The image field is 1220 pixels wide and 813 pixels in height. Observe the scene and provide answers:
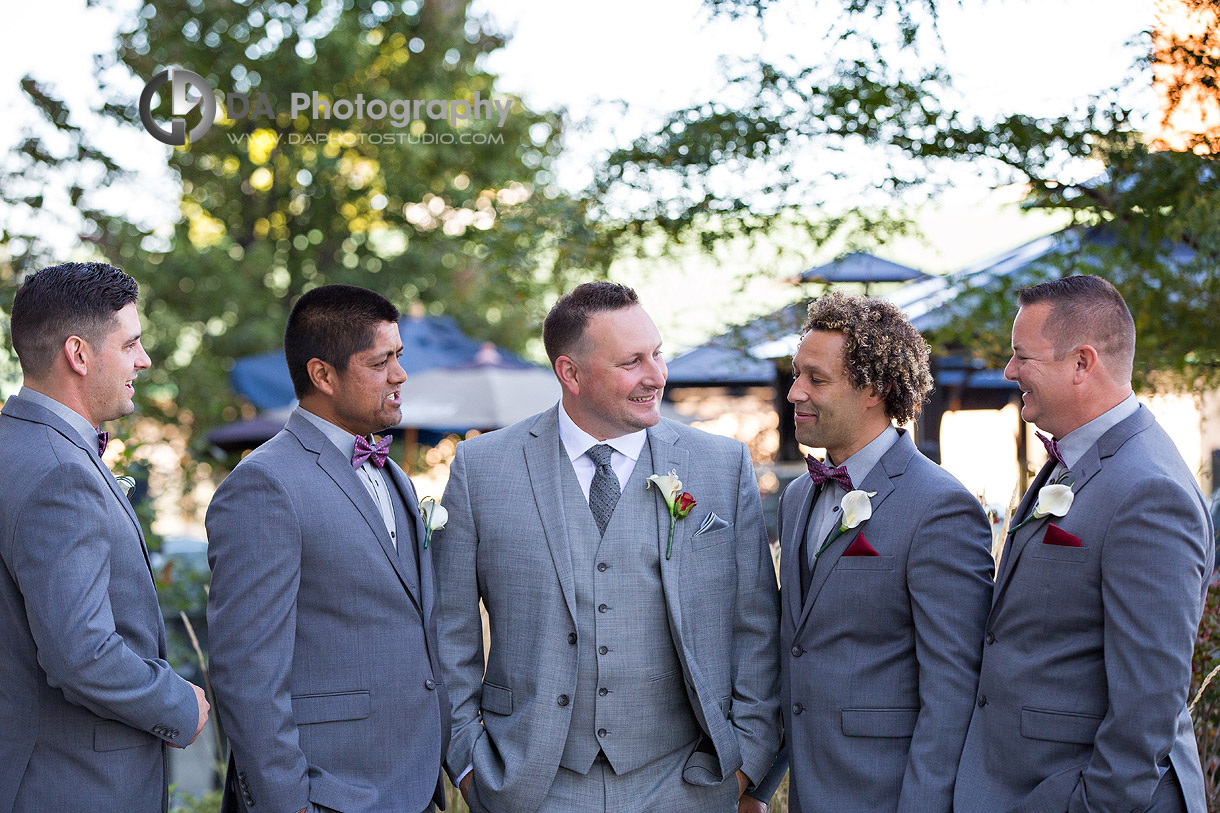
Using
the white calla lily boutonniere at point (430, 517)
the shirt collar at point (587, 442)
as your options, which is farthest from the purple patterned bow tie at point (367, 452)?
the shirt collar at point (587, 442)

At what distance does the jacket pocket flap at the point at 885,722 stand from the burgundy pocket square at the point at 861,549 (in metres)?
0.38

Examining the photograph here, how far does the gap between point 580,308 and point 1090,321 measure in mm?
1371


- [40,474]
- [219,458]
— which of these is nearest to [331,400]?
[40,474]

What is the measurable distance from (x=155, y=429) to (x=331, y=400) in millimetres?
12943

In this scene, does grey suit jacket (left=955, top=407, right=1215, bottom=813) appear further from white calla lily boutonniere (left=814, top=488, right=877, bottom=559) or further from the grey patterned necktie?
the grey patterned necktie

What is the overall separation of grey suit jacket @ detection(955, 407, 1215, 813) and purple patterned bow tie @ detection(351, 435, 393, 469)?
5.36 feet

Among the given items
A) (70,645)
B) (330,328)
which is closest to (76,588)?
(70,645)

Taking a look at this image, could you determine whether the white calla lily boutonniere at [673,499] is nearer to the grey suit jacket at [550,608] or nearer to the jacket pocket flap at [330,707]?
the grey suit jacket at [550,608]

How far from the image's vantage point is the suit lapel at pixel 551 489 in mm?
3068

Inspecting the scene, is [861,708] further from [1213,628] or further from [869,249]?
[869,249]

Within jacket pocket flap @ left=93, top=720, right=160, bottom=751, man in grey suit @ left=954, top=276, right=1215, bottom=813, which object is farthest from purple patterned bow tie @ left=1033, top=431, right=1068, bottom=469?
jacket pocket flap @ left=93, top=720, right=160, bottom=751

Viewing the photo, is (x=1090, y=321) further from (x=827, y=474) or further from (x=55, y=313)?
(x=55, y=313)

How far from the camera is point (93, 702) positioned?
254cm

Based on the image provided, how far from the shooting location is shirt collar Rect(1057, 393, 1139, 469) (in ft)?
8.80
